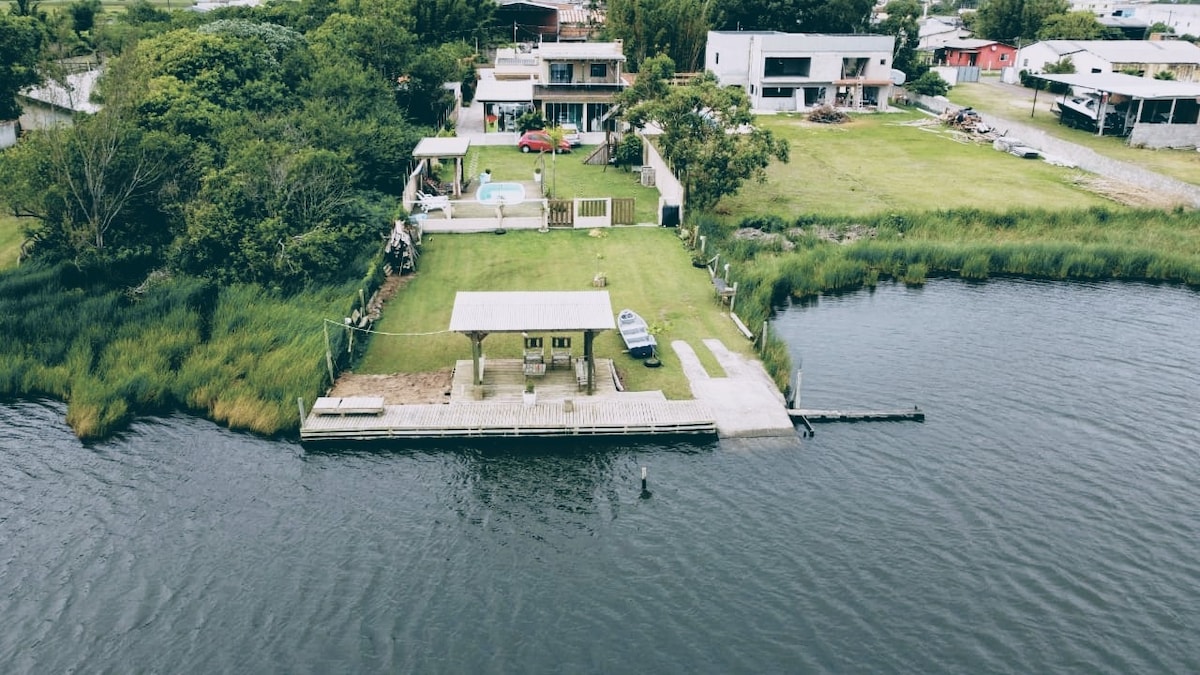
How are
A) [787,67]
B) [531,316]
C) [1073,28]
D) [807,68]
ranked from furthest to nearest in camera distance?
[1073,28] < [787,67] < [807,68] < [531,316]

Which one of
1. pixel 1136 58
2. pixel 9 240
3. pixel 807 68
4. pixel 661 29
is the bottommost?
pixel 9 240

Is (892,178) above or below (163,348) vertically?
above

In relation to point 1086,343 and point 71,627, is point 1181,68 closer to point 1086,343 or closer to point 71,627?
point 1086,343

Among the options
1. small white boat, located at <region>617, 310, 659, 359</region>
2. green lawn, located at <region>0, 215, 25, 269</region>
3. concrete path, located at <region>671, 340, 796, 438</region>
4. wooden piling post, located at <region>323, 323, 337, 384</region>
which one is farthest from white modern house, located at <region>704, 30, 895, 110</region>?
wooden piling post, located at <region>323, 323, 337, 384</region>

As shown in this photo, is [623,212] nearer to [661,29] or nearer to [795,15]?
[661,29]

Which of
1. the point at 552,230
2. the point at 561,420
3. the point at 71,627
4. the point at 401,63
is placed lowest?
the point at 71,627

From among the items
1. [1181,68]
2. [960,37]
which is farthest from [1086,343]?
[960,37]

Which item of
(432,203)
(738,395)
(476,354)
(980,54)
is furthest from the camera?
(980,54)

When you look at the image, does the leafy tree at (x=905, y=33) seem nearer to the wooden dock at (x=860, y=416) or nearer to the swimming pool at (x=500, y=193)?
the swimming pool at (x=500, y=193)

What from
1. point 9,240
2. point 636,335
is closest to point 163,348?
point 9,240
